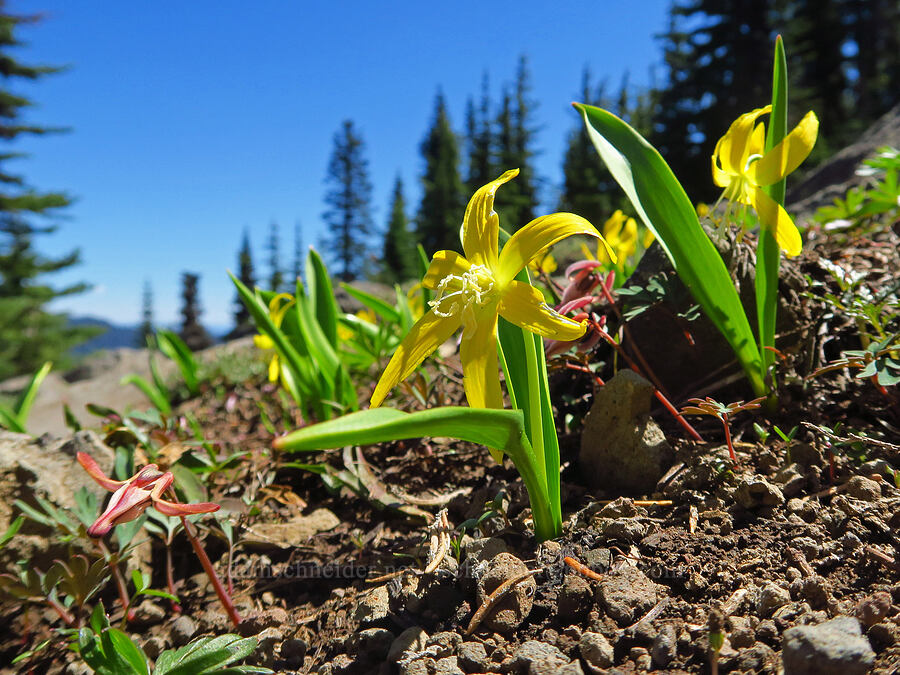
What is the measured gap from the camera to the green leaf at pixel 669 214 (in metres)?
1.18

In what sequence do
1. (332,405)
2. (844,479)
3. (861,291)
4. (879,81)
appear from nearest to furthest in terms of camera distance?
(844,479), (861,291), (332,405), (879,81)

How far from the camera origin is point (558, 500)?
1061mm

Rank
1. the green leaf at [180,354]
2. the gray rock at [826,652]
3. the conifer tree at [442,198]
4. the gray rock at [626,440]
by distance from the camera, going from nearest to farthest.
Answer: the gray rock at [826,652], the gray rock at [626,440], the green leaf at [180,354], the conifer tree at [442,198]

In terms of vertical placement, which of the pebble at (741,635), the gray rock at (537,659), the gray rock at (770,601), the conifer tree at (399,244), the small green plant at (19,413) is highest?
the conifer tree at (399,244)

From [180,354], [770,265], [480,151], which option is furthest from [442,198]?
[770,265]

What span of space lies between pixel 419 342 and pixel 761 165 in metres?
0.84

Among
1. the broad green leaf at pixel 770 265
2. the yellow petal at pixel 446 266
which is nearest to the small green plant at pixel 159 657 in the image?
→ the yellow petal at pixel 446 266

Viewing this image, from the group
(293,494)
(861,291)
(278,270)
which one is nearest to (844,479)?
(861,291)

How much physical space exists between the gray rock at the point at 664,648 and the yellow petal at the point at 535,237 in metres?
Answer: 0.59

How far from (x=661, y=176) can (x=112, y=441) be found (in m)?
1.71

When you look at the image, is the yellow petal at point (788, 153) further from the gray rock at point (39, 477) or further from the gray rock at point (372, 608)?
the gray rock at point (39, 477)

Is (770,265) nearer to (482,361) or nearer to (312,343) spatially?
(482,361)

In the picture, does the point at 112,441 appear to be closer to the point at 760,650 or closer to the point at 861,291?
the point at 760,650

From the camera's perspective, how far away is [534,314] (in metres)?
0.86
